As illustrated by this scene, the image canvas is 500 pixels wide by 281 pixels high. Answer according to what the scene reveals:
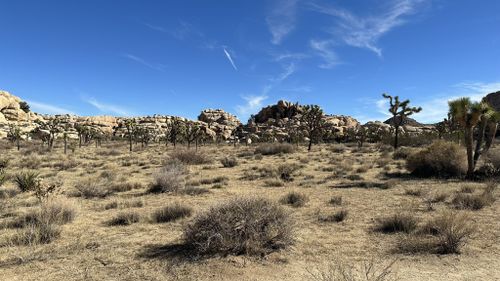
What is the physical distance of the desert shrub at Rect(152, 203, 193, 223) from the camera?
32.4 ft

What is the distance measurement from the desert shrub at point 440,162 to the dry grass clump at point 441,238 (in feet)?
34.7

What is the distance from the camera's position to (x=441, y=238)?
7.30 m

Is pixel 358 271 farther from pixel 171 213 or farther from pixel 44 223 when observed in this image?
pixel 44 223

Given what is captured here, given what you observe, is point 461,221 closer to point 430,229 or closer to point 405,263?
point 430,229

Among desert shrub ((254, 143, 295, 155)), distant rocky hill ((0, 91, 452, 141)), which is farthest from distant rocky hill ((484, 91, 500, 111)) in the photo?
desert shrub ((254, 143, 295, 155))

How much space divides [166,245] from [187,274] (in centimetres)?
167

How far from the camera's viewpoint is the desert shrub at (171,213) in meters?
9.89

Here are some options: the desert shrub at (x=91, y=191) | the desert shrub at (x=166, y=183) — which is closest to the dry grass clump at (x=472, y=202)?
the desert shrub at (x=166, y=183)

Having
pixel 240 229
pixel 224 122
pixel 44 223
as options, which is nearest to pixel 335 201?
pixel 240 229

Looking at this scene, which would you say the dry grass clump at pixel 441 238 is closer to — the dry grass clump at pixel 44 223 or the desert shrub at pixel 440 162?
the dry grass clump at pixel 44 223

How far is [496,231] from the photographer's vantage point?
8.45 metres

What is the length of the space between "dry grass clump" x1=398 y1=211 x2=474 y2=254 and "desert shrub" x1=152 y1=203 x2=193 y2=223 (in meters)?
5.35

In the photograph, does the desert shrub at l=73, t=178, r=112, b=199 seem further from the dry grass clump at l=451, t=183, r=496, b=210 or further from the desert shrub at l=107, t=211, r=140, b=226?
the dry grass clump at l=451, t=183, r=496, b=210

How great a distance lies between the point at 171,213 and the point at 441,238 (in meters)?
6.24
